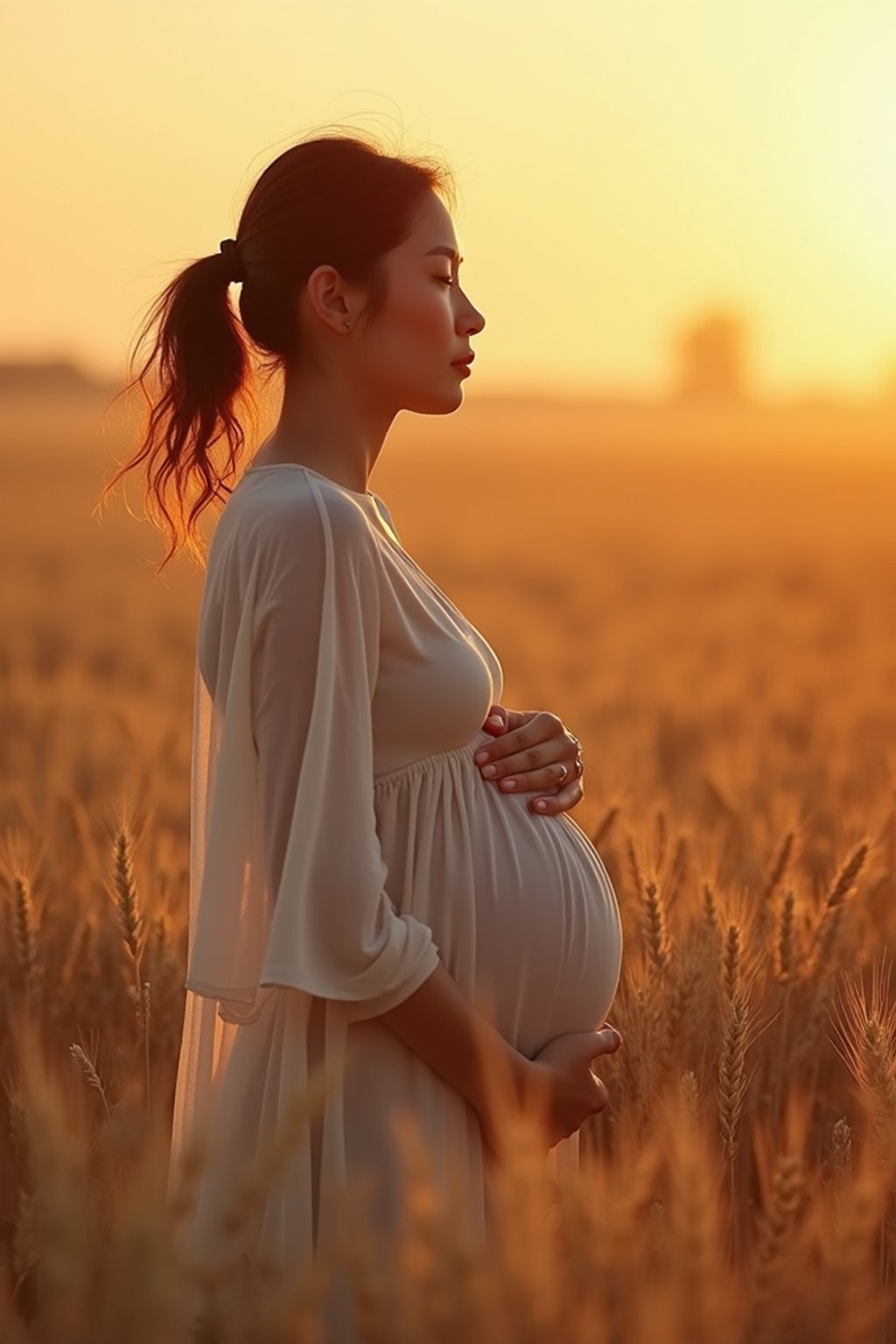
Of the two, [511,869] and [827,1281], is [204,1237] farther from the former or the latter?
[827,1281]

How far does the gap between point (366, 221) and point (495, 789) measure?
0.66 metres

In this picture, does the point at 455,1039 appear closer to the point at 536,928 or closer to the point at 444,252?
the point at 536,928

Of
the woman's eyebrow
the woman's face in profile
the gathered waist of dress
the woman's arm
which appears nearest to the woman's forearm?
the woman's arm

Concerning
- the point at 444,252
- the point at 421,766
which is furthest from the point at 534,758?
the point at 444,252

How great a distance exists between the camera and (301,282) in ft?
6.42

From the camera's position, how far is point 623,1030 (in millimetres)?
2381

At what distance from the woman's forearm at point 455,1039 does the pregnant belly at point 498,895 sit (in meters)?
0.08

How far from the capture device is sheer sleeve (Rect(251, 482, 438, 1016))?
1718 millimetres

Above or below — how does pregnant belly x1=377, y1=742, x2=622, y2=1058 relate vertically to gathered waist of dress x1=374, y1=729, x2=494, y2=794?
below

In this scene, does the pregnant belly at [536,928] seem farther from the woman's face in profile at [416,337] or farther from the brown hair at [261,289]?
the brown hair at [261,289]

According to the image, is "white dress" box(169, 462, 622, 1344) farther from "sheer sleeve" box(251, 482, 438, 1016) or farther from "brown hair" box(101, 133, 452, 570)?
"brown hair" box(101, 133, 452, 570)

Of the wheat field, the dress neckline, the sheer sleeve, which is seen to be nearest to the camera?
the wheat field

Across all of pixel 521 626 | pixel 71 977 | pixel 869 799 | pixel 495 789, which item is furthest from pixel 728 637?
pixel 495 789

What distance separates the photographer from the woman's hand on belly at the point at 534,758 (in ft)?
6.49
